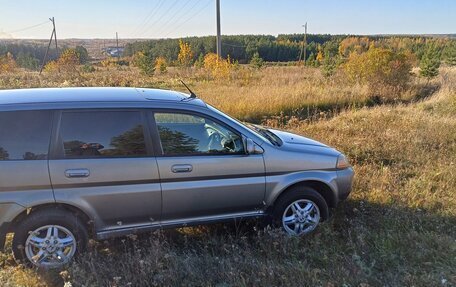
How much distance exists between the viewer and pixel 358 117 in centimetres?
966

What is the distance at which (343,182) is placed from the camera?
418 centimetres

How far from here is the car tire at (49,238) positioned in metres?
3.19

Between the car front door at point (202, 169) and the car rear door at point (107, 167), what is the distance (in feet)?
0.47

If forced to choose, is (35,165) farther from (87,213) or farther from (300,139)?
(300,139)

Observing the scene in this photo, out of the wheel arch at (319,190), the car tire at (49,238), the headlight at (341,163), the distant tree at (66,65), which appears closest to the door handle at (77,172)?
the car tire at (49,238)

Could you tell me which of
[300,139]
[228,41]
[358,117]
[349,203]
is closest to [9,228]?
[300,139]

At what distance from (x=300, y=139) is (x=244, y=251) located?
5.20 feet

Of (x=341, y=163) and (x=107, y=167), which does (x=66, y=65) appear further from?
(x=341, y=163)

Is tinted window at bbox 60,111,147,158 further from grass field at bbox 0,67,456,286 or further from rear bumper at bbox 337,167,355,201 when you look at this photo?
rear bumper at bbox 337,167,355,201

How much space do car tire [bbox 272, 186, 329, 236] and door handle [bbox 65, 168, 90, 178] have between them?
2.00m

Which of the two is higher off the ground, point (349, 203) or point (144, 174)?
point (144, 174)

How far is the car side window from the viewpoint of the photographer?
11.7 ft

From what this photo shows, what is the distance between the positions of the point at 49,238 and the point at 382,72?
17194 mm

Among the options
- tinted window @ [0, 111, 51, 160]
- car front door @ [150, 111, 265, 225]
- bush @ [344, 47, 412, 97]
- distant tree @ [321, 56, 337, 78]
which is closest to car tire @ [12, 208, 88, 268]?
tinted window @ [0, 111, 51, 160]
